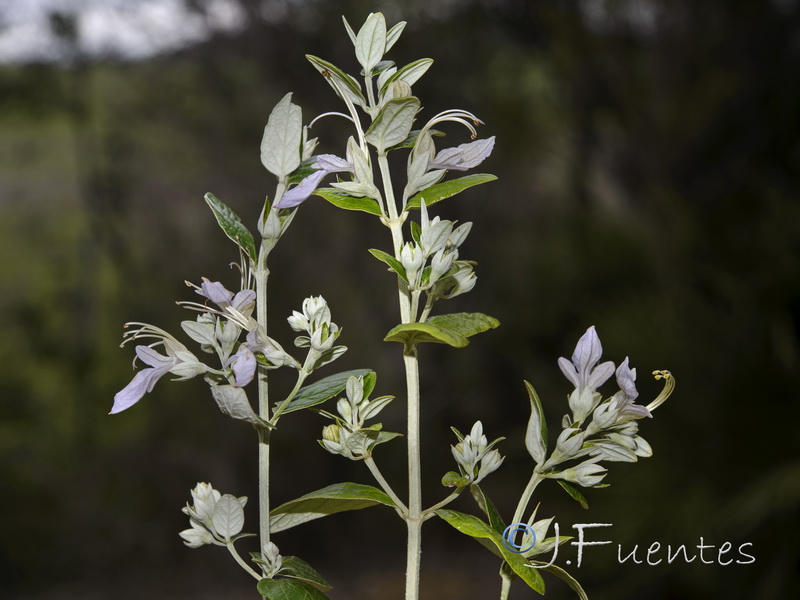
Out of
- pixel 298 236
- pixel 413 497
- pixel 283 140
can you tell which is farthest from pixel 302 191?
pixel 298 236

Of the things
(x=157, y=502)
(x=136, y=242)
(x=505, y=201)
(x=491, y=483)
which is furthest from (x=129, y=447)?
(x=505, y=201)

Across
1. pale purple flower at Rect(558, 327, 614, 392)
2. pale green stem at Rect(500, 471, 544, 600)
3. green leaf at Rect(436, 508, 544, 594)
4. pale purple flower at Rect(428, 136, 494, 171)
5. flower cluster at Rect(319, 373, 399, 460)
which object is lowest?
green leaf at Rect(436, 508, 544, 594)

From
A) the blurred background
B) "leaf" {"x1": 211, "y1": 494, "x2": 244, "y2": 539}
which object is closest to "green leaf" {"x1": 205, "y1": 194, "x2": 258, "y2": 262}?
"leaf" {"x1": 211, "y1": 494, "x2": 244, "y2": 539}

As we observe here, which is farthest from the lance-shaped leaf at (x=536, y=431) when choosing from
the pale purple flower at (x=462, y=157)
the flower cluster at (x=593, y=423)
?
the pale purple flower at (x=462, y=157)

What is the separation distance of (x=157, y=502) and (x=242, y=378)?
8.32 feet

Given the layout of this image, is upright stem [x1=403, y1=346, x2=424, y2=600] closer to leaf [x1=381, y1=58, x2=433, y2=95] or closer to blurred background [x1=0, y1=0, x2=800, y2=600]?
leaf [x1=381, y1=58, x2=433, y2=95]

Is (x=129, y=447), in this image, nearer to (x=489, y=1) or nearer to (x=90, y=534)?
(x=90, y=534)

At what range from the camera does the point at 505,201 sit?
11.1 feet

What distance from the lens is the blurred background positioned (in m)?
2.50

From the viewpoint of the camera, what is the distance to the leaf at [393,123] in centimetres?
32

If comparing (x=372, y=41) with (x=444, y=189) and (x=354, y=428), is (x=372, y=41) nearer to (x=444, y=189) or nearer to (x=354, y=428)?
(x=444, y=189)

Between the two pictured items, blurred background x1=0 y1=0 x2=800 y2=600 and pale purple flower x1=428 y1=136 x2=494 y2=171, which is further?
blurred background x1=0 y1=0 x2=800 y2=600

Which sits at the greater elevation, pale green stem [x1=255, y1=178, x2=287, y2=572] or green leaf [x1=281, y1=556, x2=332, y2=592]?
pale green stem [x1=255, y1=178, x2=287, y2=572]

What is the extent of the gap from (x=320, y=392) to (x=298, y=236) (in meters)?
2.37
